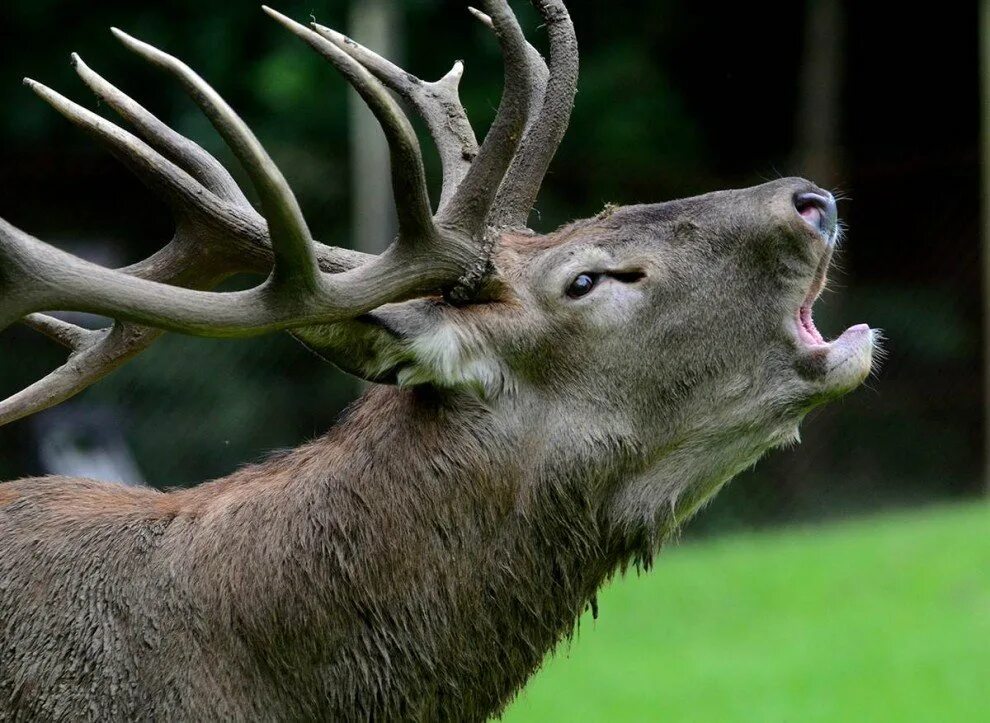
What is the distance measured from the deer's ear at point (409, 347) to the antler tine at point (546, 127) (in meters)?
0.49

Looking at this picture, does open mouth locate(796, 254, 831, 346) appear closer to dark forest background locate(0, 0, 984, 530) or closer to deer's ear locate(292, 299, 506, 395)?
deer's ear locate(292, 299, 506, 395)

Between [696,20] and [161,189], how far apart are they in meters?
11.3

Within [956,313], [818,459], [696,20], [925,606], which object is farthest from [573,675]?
[696,20]

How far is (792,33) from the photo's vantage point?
48.6 ft

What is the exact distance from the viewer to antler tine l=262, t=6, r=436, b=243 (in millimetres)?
3545

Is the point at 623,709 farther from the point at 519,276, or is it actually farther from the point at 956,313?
the point at 956,313

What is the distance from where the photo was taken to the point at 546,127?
4070 mm

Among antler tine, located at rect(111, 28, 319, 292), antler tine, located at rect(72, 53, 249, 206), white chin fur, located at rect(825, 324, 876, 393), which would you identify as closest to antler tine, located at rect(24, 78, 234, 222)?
antler tine, located at rect(72, 53, 249, 206)

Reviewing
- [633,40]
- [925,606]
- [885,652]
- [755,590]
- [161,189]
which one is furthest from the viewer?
[633,40]

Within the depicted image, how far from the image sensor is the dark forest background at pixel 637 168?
35.7 feet

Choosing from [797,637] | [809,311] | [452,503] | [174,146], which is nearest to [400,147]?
[174,146]

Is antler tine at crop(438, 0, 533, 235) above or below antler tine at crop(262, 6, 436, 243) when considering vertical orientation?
above

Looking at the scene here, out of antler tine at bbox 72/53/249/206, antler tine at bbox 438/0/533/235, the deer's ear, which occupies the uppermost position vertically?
antler tine at bbox 438/0/533/235

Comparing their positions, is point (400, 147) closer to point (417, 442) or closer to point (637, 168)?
point (417, 442)
